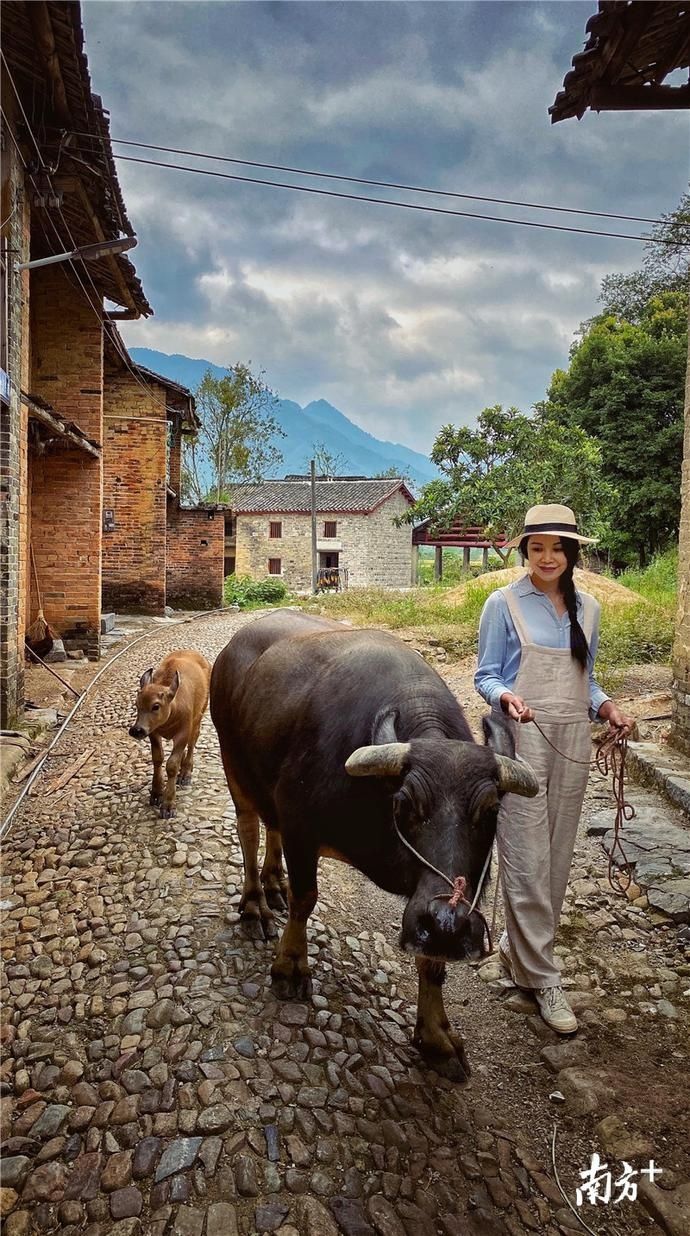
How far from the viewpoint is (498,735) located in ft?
8.63

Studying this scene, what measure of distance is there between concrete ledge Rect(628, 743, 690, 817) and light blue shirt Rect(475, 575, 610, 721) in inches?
104

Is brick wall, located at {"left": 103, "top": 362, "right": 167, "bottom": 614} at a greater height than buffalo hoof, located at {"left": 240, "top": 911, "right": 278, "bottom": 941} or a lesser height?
greater

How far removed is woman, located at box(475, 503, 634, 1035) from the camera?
303cm

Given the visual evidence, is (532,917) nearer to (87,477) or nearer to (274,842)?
(274,842)

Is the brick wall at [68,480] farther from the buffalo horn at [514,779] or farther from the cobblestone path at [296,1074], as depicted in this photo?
the buffalo horn at [514,779]

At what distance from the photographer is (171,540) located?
70.7ft

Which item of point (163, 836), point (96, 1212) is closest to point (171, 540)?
point (163, 836)

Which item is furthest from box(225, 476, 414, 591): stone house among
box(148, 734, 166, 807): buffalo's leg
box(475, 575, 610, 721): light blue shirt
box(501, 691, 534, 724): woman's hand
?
box(501, 691, 534, 724): woman's hand

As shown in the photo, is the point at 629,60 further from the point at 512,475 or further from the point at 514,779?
the point at 512,475

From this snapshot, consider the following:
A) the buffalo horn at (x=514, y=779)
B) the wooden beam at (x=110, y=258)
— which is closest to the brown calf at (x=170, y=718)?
the buffalo horn at (x=514, y=779)

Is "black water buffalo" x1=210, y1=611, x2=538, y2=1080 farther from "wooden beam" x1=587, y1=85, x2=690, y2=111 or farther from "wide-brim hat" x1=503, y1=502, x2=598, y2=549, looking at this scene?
"wooden beam" x1=587, y1=85, x2=690, y2=111

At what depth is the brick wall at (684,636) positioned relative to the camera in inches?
240

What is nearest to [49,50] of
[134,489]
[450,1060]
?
[450,1060]

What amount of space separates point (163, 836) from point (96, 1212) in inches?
106
